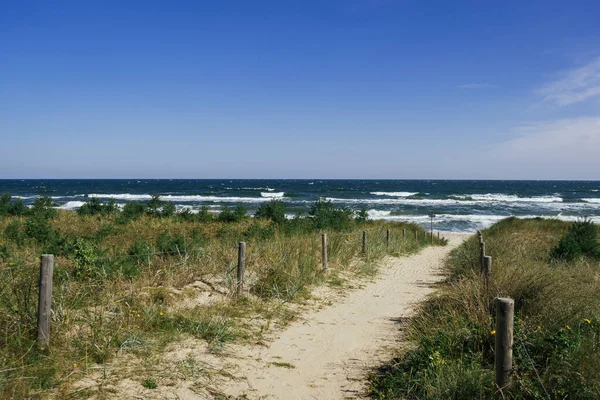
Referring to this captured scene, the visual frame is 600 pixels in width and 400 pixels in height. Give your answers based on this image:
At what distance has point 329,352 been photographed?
22.3 ft

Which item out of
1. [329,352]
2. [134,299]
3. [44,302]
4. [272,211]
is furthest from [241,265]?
[272,211]

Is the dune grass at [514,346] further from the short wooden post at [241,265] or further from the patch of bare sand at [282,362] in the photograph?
the short wooden post at [241,265]

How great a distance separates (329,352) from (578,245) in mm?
11569

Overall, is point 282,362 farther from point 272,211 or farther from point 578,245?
point 272,211

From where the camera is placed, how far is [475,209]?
185 ft

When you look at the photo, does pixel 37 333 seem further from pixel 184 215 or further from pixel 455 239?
pixel 455 239

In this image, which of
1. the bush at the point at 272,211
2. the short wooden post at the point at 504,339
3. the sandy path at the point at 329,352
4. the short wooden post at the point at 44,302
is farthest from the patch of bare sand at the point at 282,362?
the bush at the point at 272,211

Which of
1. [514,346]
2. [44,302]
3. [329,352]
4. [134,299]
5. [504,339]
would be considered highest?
[504,339]

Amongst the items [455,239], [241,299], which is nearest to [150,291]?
[241,299]

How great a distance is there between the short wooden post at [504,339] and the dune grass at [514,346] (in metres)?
0.15

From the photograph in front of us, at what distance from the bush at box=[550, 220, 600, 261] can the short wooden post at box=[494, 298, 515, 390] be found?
11196 mm

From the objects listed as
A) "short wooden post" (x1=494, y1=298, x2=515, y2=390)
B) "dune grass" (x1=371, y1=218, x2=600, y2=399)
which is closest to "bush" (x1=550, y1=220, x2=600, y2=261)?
"dune grass" (x1=371, y1=218, x2=600, y2=399)

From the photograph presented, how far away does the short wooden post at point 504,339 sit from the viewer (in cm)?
411

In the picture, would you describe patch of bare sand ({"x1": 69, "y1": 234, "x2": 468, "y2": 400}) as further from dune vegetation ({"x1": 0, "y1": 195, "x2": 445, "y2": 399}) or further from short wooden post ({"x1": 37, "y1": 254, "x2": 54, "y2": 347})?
short wooden post ({"x1": 37, "y1": 254, "x2": 54, "y2": 347})
